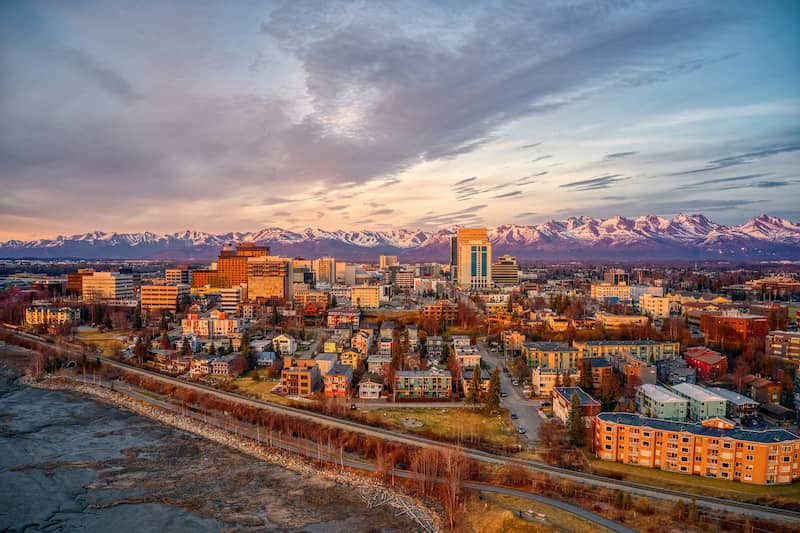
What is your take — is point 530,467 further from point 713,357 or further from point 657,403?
point 713,357

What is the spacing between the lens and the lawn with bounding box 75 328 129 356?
2008 cm

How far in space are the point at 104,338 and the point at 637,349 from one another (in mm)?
20711

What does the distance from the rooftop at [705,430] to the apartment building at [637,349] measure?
666cm

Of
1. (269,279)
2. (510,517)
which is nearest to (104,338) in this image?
(269,279)

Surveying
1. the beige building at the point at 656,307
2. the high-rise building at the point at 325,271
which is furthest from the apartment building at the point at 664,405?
the high-rise building at the point at 325,271

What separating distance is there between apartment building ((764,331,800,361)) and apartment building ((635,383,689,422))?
6.46 metres

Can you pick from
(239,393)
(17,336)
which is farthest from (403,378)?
(17,336)

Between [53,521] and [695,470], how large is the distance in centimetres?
1083

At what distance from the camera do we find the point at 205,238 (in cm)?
14988

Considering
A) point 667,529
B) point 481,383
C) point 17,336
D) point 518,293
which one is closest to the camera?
point 667,529

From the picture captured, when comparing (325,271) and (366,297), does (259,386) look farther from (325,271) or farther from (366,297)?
(325,271)

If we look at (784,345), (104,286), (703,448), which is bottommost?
(703,448)

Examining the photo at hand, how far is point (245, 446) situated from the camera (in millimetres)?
11133

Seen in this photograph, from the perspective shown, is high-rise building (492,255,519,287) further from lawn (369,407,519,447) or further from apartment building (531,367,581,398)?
lawn (369,407,519,447)
